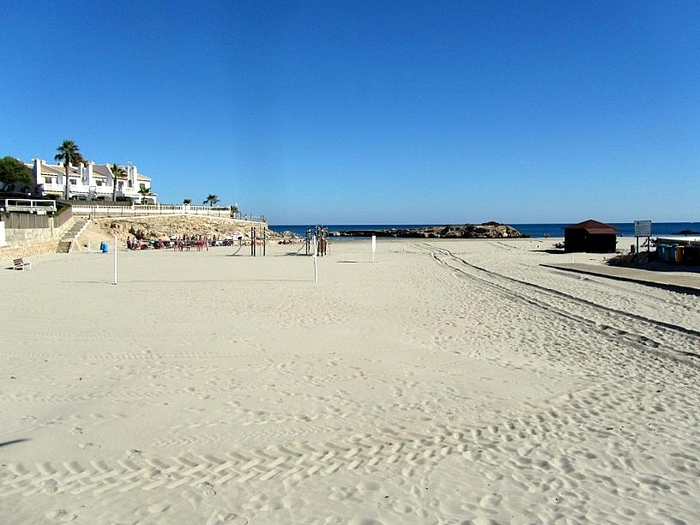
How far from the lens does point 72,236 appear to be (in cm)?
3612

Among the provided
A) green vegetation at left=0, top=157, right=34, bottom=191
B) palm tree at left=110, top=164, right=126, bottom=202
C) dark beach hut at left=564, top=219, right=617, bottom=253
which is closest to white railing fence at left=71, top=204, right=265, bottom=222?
palm tree at left=110, top=164, right=126, bottom=202

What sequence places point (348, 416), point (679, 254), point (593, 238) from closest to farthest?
point (348, 416) → point (679, 254) → point (593, 238)

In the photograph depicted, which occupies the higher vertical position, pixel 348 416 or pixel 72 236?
pixel 72 236

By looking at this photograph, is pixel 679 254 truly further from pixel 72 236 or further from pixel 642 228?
pixel 72 236

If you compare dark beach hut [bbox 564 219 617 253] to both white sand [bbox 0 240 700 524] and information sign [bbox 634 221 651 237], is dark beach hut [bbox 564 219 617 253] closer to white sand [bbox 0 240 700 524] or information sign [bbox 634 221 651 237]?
information sign [bbox 634 221 651 237]

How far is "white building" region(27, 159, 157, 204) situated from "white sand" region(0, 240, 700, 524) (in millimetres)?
59772

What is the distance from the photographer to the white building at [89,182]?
6294cm

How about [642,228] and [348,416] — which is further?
[642,228]

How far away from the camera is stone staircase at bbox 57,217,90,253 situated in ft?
110

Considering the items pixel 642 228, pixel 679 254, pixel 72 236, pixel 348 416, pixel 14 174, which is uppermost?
pixel 14 174

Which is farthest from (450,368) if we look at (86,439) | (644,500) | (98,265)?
(98,265)

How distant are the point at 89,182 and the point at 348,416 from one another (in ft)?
234

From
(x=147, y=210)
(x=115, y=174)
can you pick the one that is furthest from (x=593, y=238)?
(x=115, y=174)

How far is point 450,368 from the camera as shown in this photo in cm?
706
